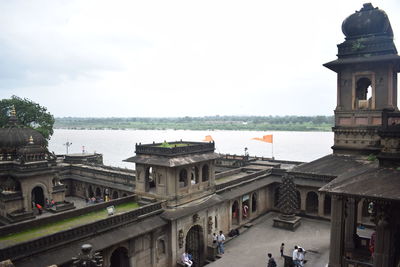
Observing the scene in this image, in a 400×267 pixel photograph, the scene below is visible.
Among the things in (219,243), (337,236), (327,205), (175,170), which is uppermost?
(175,170)

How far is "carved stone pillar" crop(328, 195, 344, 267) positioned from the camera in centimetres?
1431

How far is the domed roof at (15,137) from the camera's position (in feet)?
110

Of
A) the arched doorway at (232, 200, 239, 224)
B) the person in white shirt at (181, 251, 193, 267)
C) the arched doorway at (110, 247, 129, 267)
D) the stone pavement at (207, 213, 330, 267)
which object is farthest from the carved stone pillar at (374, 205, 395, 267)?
the arched doorway at (232, 200, 239, 224)

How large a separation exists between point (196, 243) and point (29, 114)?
42309 millimetres

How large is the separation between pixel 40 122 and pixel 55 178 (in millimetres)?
24098

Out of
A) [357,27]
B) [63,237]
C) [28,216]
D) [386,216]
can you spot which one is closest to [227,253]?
[63,237]

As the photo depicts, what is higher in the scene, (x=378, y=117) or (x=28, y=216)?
(x=378, y=117)

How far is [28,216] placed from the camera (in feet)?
92.4

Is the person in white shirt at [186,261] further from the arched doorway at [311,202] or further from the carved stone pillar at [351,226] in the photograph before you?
the arched doorway at [311,202]

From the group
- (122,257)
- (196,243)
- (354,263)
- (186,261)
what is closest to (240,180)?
(196,243)

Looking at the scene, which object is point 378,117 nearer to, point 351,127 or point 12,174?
point 351,127

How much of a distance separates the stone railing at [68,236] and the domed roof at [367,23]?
22.5 m

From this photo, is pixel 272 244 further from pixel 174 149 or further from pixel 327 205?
pixel 174 149

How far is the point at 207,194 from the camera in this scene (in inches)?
1006
